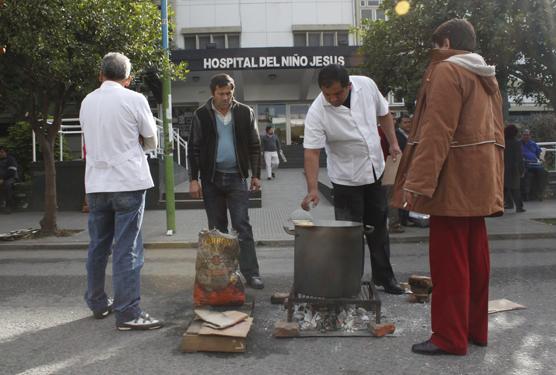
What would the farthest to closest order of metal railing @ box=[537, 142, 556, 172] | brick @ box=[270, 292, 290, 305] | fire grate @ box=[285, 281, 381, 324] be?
1. metal railing @ box=[537, 142, 556, 172]
2. brick @ box=[270, 292, 290, 305]
3. fire grate @ box=[285, 281, 381, 324]

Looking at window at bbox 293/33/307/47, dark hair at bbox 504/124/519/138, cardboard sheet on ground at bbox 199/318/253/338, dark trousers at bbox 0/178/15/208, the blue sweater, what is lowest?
cardboard sheet on ground at bbox 199/318/253/338

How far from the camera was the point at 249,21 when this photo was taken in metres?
28.4

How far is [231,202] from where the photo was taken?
5.31 meters

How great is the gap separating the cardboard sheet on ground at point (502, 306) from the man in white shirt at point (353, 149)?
78 centimetres

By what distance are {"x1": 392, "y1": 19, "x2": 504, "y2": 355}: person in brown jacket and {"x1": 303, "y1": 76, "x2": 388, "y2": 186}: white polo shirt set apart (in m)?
1.12

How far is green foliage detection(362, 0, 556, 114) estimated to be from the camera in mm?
8531

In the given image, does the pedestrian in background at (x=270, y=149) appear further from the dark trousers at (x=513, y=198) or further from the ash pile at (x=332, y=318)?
the ash pile at (x=332, y=318)

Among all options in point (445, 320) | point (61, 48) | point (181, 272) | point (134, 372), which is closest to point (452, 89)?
point (445, 320)

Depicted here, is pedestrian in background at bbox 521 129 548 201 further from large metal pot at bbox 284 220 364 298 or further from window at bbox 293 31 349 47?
window at bbox 293 31 349 47

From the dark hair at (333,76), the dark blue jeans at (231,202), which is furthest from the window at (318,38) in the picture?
the dark hair at (333,76)

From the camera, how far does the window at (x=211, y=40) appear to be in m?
28.6

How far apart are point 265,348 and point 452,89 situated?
6.71ft

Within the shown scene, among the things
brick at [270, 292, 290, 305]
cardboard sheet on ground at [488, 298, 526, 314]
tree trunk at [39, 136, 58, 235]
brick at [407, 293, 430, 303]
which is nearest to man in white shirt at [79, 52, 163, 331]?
Result: brick at [270, 292, 290, 305]

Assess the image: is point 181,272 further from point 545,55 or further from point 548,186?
point 548,186
